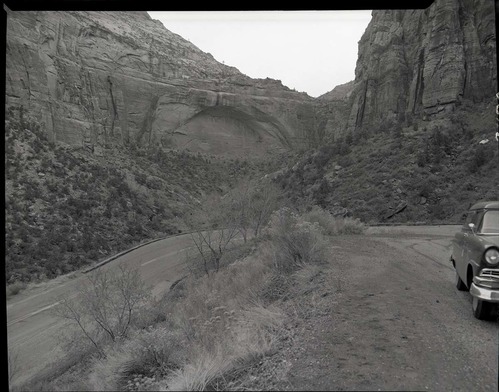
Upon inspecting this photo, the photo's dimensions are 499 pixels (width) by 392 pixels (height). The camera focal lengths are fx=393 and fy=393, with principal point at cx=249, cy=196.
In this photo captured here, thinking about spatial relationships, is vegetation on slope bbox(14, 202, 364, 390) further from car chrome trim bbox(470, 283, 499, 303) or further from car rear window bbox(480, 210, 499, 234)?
car rear window bbox(480, 210, 499, 234)

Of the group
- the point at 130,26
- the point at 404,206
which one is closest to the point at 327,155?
the point at 404,206

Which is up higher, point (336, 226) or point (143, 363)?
point (336, 226)

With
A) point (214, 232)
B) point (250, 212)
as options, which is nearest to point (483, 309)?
point (250, 212)

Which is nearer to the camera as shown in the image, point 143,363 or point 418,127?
point 143,363

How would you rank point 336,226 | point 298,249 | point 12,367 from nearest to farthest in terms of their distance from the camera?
point 298,249, point 12,367, point 336,226

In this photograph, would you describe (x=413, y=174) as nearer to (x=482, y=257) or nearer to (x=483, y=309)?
(x=483, y=309)

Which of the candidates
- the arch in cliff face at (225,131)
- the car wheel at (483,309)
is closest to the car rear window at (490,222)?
the car wheel at (483,309)
